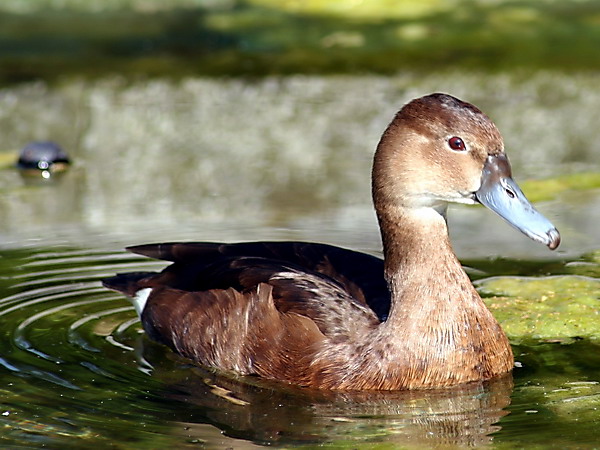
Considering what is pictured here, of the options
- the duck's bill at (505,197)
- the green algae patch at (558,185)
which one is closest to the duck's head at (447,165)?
the duck's bill at (505,197)

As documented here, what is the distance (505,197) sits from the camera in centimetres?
598

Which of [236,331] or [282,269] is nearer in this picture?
[236,331]

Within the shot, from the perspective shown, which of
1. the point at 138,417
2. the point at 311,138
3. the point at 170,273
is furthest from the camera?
the point at 311,138

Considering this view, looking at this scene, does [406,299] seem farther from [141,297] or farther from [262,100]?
[262,100]

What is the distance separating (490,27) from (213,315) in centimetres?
885

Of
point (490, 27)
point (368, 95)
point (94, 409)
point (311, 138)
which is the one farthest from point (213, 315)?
point (490, 27)

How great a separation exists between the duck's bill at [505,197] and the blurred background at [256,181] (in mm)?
816

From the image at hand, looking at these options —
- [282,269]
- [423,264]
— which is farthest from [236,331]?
[423,264]

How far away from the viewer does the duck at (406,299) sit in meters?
6.05

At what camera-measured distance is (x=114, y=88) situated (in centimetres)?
1244

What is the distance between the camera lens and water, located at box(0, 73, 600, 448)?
5.50m

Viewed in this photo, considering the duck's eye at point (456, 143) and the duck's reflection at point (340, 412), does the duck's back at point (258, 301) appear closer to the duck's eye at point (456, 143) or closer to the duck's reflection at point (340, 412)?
the duck's reflection at point (340, 412)

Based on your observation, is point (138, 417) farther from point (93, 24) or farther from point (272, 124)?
point (93, 24)

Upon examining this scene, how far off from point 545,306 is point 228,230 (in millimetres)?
2691
